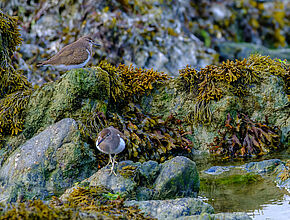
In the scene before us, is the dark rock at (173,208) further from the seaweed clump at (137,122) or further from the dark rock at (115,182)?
the seaweed clump at (137,122)

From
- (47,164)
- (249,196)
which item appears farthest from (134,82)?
(249,196)

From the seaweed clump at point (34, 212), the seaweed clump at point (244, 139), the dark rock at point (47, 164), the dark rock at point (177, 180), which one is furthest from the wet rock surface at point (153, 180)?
the seaweed clump at point (244, 139)

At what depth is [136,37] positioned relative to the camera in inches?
375

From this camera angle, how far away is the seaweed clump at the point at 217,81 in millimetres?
6176

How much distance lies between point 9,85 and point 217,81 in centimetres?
349

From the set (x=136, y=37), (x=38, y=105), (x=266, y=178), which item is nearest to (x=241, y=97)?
(x=266, y=178)

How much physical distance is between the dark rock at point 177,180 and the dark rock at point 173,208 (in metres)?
0.50

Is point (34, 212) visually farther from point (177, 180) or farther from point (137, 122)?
point (137, 122)

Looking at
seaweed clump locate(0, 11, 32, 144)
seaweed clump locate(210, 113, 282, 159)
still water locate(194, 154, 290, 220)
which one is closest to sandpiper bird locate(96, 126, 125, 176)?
still water locate(194, 154, 290, 220)

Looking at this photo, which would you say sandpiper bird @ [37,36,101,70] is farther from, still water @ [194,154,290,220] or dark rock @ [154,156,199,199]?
still water @ [194,154,290,220]

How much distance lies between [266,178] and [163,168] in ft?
4.48

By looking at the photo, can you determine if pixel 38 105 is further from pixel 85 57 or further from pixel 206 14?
pixel 206 14

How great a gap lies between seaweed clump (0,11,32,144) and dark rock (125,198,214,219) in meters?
2.77

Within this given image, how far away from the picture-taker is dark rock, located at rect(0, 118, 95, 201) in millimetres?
4578
